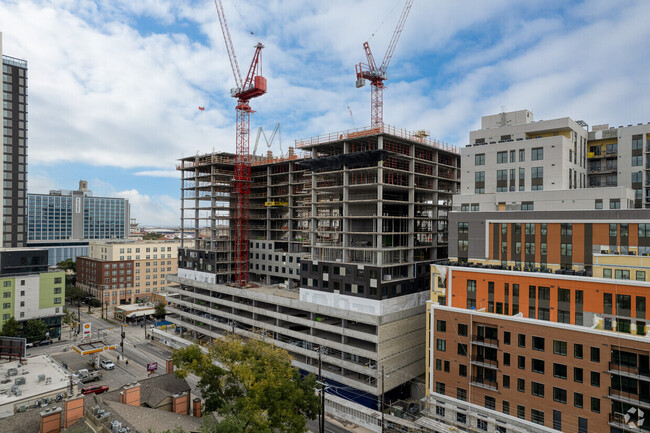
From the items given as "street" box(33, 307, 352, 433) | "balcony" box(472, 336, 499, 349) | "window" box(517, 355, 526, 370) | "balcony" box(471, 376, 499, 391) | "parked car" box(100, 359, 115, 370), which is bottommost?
"street" box(33, 307, 352, 433)

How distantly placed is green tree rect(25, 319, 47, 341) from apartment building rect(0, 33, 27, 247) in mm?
56773

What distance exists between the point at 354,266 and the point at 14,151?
14534 cm

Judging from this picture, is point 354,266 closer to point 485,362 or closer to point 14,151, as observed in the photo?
point 485,362

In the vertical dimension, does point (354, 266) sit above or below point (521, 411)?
above

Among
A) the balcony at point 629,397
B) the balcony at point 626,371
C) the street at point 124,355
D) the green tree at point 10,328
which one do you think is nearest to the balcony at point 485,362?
the balcony at point 629,397

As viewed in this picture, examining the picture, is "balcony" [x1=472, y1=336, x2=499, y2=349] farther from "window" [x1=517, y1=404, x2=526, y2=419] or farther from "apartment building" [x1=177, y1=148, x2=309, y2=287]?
"apartment building" [x1=177, y1=148, x2=309, y2=287]

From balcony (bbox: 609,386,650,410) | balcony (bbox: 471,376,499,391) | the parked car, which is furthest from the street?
balcony (bbox: 609,386,650,410)

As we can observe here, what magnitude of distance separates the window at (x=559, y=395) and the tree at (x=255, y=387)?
31.3 meters

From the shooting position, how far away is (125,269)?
15638cm

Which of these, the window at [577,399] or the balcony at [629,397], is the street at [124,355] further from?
the balcony at [629,397]

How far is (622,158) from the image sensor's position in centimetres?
7344

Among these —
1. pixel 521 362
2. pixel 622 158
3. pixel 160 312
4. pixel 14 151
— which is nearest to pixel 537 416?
pixel 521 362

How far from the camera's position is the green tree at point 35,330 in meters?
103

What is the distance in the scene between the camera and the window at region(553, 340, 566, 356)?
4994 cm
